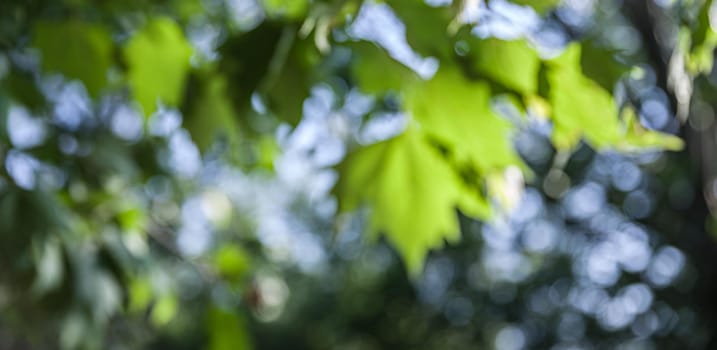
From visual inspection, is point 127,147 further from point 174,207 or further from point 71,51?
point 174,207

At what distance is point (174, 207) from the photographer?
1.74 metres

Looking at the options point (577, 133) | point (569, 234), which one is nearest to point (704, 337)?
point (569, 234)

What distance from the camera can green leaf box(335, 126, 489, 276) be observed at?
50 cm

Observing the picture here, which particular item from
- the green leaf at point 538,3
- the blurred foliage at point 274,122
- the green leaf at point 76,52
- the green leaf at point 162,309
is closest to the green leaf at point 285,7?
the blurred foliage at point 274,122

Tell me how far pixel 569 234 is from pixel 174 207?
2525 millimetres

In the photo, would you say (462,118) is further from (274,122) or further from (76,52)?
(274,122)

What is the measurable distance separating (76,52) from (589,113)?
312mm

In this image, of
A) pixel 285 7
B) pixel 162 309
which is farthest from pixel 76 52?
pixel 162 309

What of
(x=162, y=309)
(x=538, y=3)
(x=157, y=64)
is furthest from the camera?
(x=162, y=309)

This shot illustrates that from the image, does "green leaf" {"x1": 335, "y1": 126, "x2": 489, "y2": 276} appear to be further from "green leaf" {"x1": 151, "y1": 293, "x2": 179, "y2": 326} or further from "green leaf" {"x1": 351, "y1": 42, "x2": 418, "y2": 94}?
"green leaf" {"x1": 151, "y1": 293, "x2": 179, "y2": 326}

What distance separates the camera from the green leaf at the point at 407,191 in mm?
501

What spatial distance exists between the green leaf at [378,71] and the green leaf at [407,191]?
0.10 feet

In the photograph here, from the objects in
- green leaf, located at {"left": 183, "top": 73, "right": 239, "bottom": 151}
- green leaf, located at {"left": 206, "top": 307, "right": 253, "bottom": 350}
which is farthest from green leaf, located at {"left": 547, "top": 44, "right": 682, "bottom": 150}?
green leaf, located at {"left": 206, "top": 307, "right": 253, "bottom": 350}

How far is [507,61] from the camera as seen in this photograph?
430 mm
